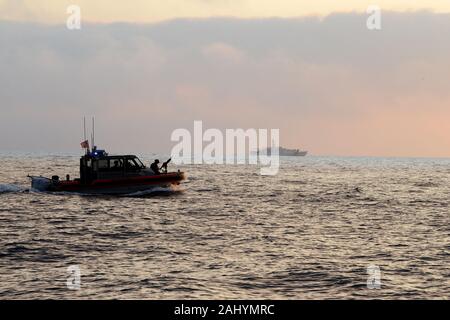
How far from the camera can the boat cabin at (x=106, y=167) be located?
130 feet

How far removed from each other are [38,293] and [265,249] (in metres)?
8.95

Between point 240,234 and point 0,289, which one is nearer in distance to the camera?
point 0,289

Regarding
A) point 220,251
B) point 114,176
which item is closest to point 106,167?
point 114,176

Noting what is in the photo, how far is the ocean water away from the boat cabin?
12.3 ft

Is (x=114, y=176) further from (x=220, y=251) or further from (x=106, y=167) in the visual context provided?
(x=220, y=251)

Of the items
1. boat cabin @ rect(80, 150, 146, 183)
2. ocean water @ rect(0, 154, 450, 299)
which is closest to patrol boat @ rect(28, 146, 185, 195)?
boat cabin @ rect(80, 150, 146, 183)

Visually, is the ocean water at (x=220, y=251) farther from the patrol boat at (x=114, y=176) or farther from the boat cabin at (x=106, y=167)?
the boat cabin at (x=106, y=167)

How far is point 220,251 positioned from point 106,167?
2251 centimetres

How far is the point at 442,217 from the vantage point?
3145 centimetres

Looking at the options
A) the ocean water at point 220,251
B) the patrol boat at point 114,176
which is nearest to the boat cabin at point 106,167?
the patrol boat at point 114,176

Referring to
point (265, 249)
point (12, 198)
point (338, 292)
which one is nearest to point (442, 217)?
point (265, 249)

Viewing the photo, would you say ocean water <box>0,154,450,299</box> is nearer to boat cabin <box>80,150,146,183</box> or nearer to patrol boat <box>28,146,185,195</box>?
patrol boat <box>28,146,185,195</box>

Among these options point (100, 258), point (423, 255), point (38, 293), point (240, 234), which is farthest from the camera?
point (240, 234)
